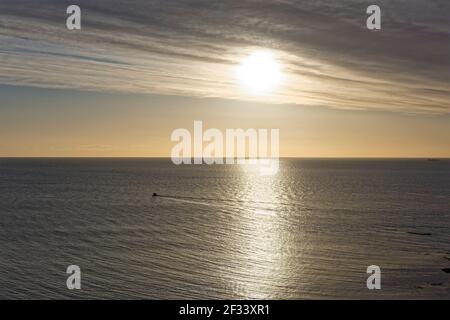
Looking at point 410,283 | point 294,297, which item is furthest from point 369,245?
point 294,297

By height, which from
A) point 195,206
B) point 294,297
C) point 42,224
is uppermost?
point 195,206

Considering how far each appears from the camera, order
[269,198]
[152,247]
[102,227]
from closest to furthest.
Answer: [152,247] → [102,227] → [269,198]

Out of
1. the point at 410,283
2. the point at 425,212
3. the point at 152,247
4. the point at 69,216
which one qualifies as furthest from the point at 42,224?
the point at 425,212

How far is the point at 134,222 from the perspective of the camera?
96750 millimetres

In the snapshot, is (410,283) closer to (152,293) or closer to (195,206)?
(152,293)

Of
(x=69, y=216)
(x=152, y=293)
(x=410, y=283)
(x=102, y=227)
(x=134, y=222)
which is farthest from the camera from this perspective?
(x=69, y=216)

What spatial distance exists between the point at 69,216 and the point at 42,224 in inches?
Result: 459

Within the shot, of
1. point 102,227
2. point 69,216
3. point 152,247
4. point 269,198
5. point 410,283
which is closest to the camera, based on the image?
point 410,283

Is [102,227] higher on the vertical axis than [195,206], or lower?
lower

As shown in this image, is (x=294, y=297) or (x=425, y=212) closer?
(x=294, y=297)

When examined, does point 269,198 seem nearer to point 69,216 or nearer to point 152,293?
point 69,216

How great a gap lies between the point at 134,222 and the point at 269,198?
62.4 meters

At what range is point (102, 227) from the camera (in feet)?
296

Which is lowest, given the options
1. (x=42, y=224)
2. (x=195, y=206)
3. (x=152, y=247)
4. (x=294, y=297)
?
(x=294, y=297)
